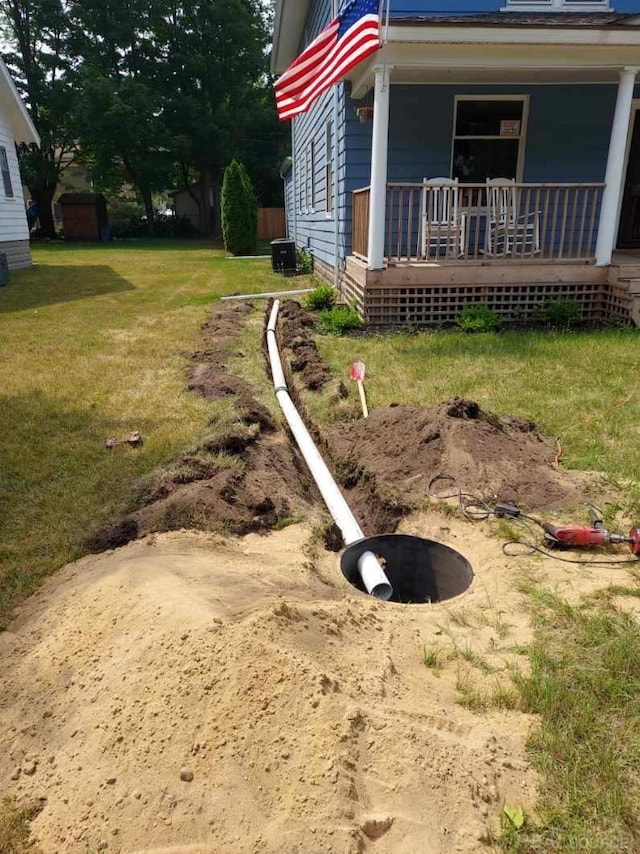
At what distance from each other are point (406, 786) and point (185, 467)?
269cm

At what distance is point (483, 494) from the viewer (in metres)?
3.81

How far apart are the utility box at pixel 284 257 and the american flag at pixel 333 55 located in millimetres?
5086

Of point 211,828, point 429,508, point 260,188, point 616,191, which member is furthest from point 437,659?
point 260,188

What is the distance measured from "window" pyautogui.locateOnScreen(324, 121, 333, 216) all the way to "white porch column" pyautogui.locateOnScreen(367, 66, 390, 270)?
3.56 metres

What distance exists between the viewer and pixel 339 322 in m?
8.37

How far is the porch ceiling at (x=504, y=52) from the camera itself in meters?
7.12

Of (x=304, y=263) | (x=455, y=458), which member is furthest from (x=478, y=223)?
(x=304, y=263)

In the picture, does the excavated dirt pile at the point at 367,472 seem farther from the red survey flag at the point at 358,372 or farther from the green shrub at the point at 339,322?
the green shrub at the point at 339,322

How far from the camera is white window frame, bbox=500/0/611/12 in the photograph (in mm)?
9086

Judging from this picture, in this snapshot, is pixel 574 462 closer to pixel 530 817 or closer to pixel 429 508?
pixel 429 508

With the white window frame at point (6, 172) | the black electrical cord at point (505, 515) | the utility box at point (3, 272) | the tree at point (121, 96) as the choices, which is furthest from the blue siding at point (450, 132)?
the tree at point (121, 96)

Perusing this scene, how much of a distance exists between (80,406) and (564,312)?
20.9 ft

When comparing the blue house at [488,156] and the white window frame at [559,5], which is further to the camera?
the white window frame at [559,5]

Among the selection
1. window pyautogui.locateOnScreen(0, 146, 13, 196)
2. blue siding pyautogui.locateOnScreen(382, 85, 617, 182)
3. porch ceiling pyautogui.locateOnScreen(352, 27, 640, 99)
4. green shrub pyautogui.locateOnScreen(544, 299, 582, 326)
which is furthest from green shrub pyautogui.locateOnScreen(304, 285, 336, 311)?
window pyautogui.locateOnScreen(0, 146, 13, 196)
